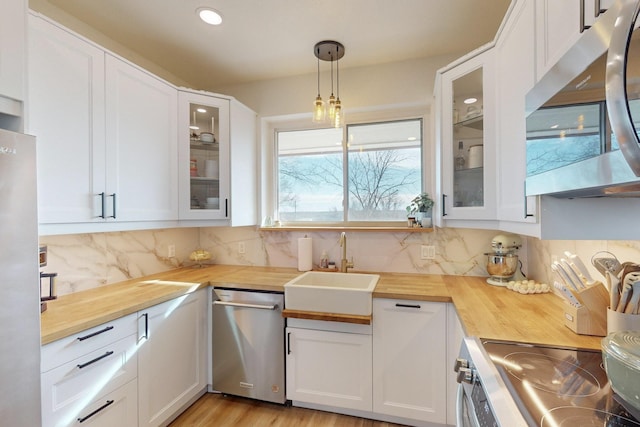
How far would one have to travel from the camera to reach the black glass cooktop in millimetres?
690

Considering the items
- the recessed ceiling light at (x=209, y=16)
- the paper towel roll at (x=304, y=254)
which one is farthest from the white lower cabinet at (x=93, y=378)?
the recessed ceiling light at (x=209, y=16)

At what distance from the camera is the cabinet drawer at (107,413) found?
1247 millimetres

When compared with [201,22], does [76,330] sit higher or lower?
lower

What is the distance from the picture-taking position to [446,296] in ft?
5.56

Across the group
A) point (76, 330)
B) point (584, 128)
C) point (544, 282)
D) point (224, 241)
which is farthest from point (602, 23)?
point (224, 241)

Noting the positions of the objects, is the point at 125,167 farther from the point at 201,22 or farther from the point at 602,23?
the point at 602,23

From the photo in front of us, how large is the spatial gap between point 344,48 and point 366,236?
1.44 metres

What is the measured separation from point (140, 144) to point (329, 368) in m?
1.91

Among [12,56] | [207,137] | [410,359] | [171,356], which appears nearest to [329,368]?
[410,359]

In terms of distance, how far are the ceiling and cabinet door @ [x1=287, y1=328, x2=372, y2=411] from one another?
1.96 m

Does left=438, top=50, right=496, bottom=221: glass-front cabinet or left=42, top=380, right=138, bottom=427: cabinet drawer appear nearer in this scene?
left=42, top=380, right=138, bottom=427: cabinet drawer

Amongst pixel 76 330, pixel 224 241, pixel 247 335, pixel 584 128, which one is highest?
pixel 584 128

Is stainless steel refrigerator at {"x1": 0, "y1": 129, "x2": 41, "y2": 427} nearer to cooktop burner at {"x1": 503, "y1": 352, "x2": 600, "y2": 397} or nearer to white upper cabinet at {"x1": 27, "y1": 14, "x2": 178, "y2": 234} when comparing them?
white upper cabinet at {"x1": 27, "y1": 14, "x2": 178, "y2": 234}

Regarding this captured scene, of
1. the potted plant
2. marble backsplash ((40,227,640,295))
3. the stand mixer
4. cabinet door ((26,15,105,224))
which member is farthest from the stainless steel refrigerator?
the stand mixer
